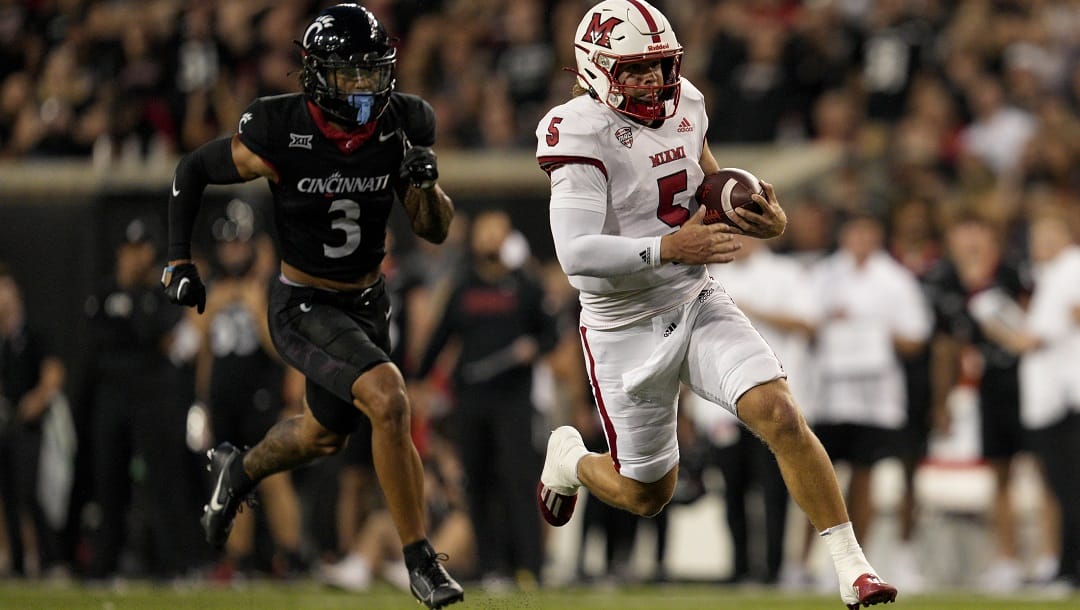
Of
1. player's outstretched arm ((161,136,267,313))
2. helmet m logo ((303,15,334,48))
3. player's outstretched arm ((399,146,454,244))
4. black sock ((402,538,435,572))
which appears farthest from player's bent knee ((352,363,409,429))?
helmet m logo ((303,15,334,48))

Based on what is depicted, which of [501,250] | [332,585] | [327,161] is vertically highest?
[327,161]

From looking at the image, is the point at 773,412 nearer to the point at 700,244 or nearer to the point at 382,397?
the point at 700,244

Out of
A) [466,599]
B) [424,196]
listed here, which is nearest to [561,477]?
[424,196]

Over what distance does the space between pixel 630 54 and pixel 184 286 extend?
6.26 feet

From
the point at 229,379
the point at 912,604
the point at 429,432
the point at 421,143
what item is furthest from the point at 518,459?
the point at 421,143

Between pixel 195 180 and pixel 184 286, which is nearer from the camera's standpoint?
pixel 184 286

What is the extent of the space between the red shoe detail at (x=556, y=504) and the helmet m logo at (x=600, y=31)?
1884 millimetres

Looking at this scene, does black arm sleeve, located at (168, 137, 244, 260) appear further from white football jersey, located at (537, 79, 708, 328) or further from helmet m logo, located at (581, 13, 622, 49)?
helmet m logo, located at (581, 13, 622, 49)

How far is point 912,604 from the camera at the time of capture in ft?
27.0

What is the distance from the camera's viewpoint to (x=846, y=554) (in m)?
5.54

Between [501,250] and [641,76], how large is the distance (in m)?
4.40

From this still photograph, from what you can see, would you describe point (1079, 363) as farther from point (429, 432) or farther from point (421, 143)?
point (421, 143)

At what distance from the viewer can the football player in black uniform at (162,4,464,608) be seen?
619 cm

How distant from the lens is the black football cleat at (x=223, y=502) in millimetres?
7012
